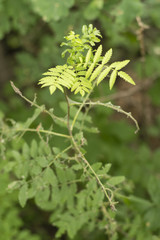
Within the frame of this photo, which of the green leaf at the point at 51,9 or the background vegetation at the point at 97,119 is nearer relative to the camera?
the background vegetation at the point at 97,119

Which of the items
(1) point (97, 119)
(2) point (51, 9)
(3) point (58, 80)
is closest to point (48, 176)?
(3) point (58, 80)

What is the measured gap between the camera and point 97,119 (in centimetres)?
356

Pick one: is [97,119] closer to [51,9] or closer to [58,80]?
[51,9]

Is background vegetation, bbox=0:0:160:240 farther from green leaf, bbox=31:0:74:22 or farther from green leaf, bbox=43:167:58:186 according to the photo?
green leaf, bbox=43:167:58:186

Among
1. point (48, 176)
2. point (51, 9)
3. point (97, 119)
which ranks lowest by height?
point (97, 119)

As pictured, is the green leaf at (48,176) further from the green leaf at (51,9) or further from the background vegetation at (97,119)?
the green leaf at (51,9)

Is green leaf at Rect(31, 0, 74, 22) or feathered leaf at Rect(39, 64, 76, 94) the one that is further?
green leaf at Rect(31, 0, 74, 22)

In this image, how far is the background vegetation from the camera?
2133mm

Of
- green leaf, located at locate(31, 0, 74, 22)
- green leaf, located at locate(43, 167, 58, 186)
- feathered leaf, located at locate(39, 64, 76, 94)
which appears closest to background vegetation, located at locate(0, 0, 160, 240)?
green leaf, located at locate(31, 0, 74, 22)

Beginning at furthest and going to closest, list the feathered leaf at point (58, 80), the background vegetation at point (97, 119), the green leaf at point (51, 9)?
the green leaf at point (51, 9) < the background vegetation at point (97, 119) < the feathered leaf at point (58, 80)

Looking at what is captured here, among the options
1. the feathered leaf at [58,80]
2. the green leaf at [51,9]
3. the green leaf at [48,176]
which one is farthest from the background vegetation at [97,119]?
the feathered leaf at [58,80]

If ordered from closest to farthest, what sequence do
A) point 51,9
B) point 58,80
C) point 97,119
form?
point 58,80, point 51,9, point 97,119

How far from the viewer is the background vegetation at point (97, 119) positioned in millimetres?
2133

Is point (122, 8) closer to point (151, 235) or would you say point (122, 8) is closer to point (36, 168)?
point (36, 168)
